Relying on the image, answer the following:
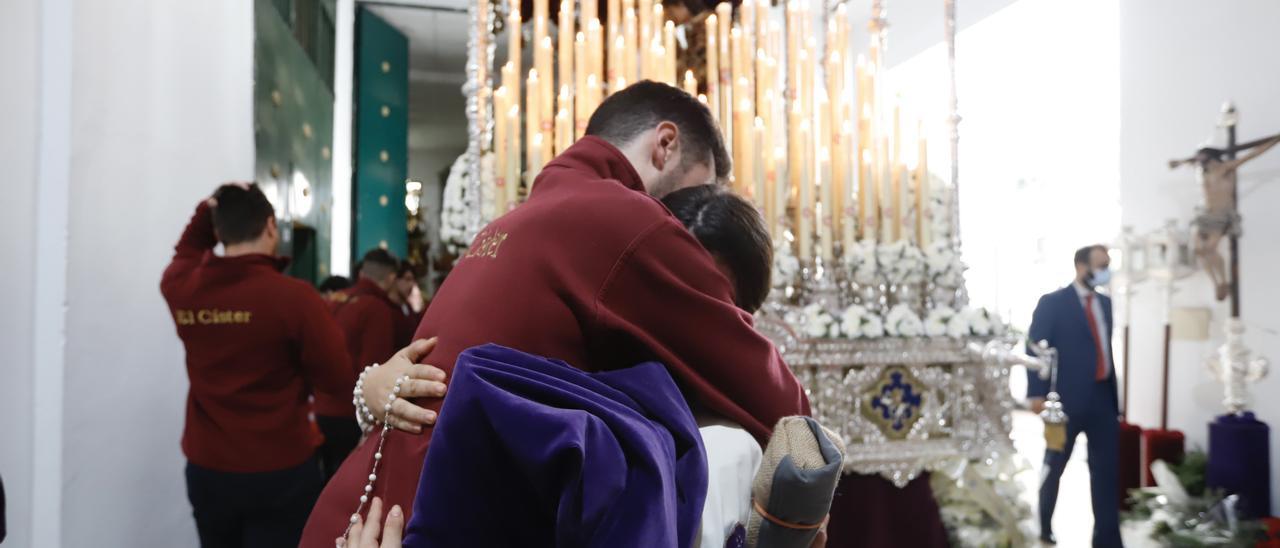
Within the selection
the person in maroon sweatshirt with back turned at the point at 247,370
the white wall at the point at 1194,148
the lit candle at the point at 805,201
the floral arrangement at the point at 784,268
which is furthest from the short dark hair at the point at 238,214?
the white wall at the point at 1194,148

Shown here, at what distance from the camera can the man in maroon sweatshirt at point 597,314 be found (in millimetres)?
1064

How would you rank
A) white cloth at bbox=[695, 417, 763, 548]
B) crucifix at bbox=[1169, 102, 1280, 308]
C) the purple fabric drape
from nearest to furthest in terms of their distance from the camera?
the purple fabric drape
white cloth at bbox=[695, 417, 763, 548]
crucifix at bbox=[1169, 102, 1280, 308]

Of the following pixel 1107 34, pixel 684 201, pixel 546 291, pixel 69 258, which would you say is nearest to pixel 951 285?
pixel 684 201

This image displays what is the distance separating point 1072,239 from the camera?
7.45 meters

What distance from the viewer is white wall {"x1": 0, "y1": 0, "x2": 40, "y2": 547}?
7.17ft

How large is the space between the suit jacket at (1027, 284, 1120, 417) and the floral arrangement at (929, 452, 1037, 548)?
1.55 meters

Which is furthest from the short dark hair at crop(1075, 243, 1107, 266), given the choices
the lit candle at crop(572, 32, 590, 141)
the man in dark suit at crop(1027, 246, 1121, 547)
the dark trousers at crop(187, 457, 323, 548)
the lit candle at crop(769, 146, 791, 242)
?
the dark trousers at crop(187, 457, 323, 548)

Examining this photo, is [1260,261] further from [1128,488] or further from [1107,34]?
[1107,34]

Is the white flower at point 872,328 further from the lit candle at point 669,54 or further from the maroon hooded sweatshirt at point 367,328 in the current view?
the maroon hooded sweatshirt at point 367,328

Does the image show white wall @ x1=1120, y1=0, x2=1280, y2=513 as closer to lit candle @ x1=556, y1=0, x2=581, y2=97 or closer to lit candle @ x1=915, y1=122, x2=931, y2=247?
lit candle @ x1=915, y1=122, x2=931, y2=247

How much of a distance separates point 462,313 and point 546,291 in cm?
14

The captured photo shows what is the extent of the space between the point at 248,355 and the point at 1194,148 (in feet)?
18.8

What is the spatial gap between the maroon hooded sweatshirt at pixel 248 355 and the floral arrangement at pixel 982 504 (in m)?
2.21

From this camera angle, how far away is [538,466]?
1.94 ft
